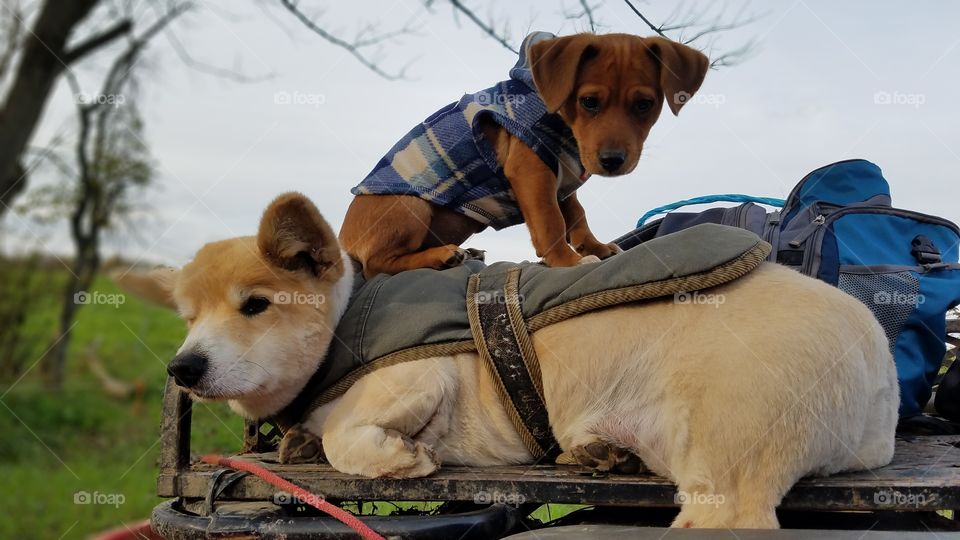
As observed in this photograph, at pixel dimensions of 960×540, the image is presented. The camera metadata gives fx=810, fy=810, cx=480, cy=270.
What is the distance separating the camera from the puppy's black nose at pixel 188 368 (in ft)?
7.36

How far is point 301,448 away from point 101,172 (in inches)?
227

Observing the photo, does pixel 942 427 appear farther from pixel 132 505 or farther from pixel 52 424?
pixel 52 424

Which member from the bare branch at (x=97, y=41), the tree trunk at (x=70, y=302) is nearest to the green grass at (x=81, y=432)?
the tree trunk at (x=70, y=302)

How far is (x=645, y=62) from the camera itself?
2906 millimetres

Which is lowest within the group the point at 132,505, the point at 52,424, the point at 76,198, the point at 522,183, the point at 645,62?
the point at 132,505

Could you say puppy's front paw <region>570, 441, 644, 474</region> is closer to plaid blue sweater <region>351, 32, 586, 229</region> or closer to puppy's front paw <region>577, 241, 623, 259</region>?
puppy's front paw <region>577, 241, 623, 259</region>

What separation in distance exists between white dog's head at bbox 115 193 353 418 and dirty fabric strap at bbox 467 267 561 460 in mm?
483

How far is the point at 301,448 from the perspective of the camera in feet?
8.16

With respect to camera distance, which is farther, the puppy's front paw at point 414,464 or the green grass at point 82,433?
the green grass at point 82,433

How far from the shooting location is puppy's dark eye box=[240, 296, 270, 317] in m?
2.42

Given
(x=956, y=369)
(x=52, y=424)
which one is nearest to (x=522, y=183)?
(x=956, y=369)

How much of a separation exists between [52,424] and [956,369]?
913cm

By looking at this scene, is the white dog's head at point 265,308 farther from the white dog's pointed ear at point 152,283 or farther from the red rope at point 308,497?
the red rope at point 308,497

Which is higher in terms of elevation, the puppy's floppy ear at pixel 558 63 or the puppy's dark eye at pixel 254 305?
the puppy's floppy ear at pixel 558 63
